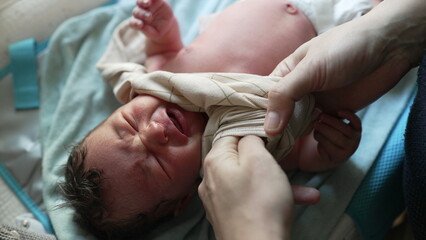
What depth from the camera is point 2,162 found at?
1.33 m

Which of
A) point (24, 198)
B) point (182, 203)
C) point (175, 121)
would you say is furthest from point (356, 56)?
point (24, 198)

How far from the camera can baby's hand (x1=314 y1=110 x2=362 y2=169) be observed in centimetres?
105

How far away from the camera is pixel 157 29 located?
1287mm

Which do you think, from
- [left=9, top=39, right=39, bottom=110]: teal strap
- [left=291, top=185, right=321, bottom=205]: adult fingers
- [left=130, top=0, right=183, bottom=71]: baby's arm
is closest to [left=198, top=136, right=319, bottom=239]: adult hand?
[left=291, top=185, right=321, bottom=205]: adult fingers

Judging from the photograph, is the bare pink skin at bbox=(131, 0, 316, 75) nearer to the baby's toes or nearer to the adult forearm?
the baby's toes

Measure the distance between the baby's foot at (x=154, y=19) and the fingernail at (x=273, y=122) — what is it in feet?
1.86

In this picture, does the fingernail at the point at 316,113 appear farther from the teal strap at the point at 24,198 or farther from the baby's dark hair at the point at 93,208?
the teal strap at the point at 24,198

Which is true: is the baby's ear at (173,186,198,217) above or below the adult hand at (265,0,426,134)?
below

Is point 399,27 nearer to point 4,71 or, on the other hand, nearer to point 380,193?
point 380,193

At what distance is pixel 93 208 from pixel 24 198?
0.35 metres

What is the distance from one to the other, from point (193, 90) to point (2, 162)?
732 millimetres

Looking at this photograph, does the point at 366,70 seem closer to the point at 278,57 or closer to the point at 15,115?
the point at 278,57

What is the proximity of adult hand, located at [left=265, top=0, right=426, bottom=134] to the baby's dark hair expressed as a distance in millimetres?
452

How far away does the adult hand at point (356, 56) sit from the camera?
2.86 ft
